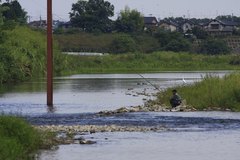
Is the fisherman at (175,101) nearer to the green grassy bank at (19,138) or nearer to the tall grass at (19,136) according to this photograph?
the green grassy bank at (19,138)

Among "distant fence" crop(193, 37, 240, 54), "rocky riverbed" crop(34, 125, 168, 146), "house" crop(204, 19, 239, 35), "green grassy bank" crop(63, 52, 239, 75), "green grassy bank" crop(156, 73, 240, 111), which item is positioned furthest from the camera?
"house" crop(204, 19, 239, 35)

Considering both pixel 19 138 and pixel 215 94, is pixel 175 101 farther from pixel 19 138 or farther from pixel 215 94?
pixel 19 138

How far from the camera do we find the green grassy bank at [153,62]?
12425 cm

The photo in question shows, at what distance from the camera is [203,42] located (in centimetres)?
15188

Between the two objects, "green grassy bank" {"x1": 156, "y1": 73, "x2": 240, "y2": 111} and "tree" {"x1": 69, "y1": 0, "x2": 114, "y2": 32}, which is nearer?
"green grassy bank" {"x1": 156, "y1": 73, "x2": 240, "y2": 111}

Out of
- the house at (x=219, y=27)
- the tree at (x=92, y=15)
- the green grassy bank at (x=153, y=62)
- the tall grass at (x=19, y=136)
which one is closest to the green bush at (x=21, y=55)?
the green grassy bank at (x=153, y=62)

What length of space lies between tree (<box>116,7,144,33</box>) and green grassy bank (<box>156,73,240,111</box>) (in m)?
116

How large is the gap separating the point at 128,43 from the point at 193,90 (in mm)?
101505

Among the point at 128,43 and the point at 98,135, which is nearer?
the point at 98,135

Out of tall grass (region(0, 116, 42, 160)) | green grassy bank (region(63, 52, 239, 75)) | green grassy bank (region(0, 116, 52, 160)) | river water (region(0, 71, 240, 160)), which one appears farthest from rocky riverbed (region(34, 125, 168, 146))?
green grassy bank (region(63, 52, 239, 75))

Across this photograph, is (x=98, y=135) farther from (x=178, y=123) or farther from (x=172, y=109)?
(x=172, y=109)

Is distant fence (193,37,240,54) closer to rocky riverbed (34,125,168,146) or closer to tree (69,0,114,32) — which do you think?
tree (69,0,114,32)

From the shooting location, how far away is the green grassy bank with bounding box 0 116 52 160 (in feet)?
70.0

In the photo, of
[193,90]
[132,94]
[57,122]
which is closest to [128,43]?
[132,94]
